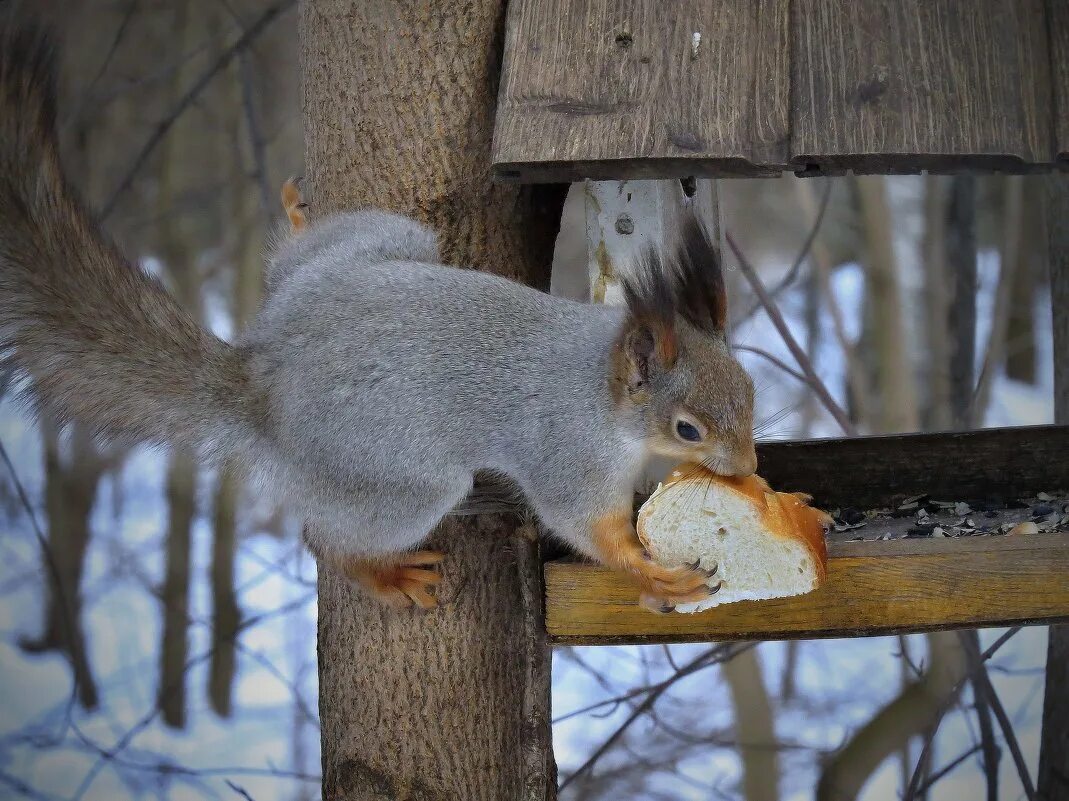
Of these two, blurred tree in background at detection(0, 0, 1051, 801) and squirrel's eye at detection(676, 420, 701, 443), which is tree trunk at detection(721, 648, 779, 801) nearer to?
blurred tree in background at detection(0, 0, 1051, 801)

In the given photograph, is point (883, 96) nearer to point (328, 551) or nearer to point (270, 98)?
point (328, 551)

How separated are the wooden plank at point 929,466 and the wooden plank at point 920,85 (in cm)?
56

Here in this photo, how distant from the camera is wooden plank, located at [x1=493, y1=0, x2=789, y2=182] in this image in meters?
1.64

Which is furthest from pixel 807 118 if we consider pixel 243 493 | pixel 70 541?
pixel 70 541

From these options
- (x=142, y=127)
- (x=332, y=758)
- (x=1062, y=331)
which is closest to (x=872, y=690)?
(x=1062, y=331)

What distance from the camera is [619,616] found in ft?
5.32

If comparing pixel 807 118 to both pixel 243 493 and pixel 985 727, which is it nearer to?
pixel 985 727

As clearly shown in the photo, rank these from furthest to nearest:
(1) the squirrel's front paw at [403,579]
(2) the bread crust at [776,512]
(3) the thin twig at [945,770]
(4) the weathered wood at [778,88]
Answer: (3) the thin twig at [945,770], (1) the squirrel's front paw at [403,579], (4) the weathered wood at [778,88], (2) the bread crust at [776,512]

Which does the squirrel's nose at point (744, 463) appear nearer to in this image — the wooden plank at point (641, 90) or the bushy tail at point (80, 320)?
the wooden plank at point (641, 90)

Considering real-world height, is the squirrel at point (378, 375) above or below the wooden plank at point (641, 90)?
below

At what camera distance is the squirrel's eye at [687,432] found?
1.63 meters

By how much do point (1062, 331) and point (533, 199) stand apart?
1.24 metres

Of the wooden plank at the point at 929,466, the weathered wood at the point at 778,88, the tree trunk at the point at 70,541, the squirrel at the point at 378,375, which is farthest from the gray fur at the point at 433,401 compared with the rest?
the tree trunk at the point at 70,541

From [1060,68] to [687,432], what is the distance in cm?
74
